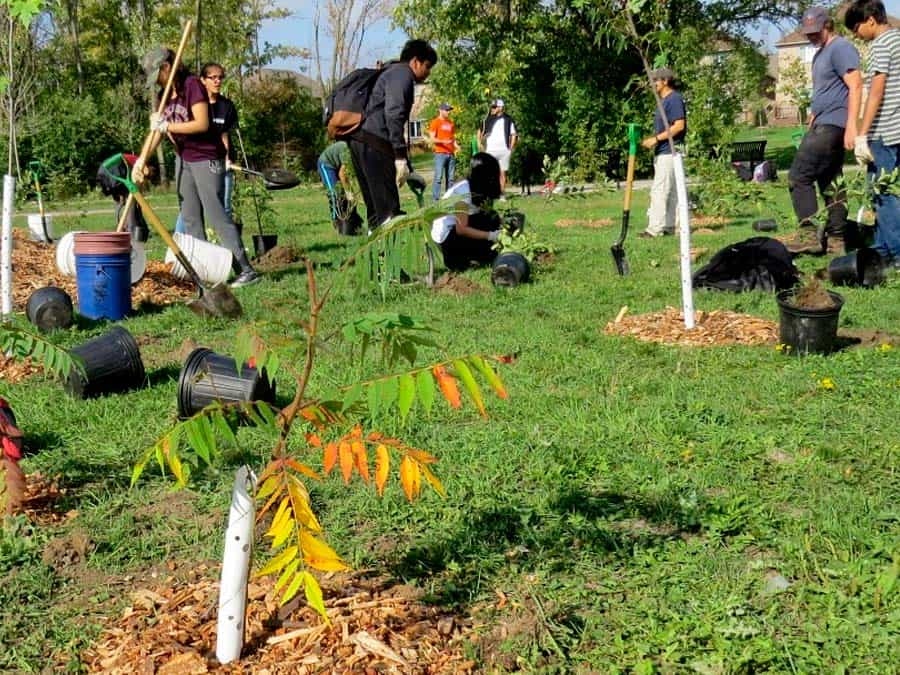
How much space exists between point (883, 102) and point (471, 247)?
4.30m

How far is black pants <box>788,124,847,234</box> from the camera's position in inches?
340

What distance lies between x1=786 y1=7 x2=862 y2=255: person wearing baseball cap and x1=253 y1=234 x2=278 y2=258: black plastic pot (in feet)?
21.0

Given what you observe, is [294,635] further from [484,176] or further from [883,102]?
[484,176]

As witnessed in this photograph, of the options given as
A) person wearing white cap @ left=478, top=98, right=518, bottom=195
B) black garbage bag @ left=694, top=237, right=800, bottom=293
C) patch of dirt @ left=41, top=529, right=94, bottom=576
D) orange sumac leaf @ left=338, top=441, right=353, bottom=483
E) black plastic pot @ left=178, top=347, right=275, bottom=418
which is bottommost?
patch of dirt @ left=41, top=529, right=94, bottom=576

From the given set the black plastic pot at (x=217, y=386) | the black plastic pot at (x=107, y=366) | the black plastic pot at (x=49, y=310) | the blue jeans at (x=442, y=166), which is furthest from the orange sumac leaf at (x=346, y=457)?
the blue jeans at (x=442, y=166)

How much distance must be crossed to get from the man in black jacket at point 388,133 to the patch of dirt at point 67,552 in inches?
210

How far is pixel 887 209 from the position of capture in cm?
759

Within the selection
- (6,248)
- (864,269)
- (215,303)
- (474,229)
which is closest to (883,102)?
(864,269)

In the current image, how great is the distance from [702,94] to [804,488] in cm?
1707

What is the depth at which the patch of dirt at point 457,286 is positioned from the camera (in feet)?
27.3

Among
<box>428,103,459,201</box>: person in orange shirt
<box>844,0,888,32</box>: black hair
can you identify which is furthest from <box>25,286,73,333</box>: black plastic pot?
<box>428,103,459,201</box>: person in orange shirt

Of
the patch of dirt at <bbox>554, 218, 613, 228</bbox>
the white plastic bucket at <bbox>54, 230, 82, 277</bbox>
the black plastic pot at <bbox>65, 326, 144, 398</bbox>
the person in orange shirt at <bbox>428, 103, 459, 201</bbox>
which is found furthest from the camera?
the person in orange shirt at <bbox>428, 103, 459, 201</bbox>

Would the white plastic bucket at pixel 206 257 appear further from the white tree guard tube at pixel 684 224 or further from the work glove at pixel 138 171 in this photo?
the white tree guard tube at pixel 684 224

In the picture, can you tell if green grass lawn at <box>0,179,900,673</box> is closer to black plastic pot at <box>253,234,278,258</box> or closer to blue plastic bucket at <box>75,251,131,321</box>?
blue plastic bucket at <box>75,251,131,321</box>
